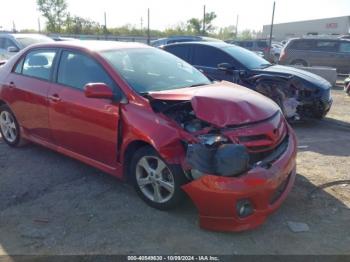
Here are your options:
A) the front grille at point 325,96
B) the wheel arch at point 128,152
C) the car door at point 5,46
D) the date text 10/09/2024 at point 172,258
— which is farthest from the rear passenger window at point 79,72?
the car door at point 5,46

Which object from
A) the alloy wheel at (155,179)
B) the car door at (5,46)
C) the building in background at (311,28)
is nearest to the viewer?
the alloy wheel at (155,179)

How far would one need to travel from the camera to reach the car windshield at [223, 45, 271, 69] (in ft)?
26.7

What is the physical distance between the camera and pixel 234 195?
10.7 ft

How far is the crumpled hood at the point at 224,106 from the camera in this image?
11.8 feet

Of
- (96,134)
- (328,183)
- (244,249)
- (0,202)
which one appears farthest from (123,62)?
(328,183)

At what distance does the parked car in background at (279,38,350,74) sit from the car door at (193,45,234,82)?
929 cm

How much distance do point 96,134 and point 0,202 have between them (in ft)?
4.09

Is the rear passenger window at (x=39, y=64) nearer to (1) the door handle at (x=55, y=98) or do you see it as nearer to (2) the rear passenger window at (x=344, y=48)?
(1) the door handle at (x=55, y=98)

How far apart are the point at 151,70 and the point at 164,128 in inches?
45.1

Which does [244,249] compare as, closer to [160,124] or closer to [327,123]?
→ [160,124]

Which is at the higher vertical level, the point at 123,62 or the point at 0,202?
the point at 123,62

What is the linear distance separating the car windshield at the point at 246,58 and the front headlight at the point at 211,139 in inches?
190

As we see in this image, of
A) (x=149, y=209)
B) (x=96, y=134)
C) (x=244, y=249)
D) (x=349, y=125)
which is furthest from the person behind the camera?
(x=349, y=125)

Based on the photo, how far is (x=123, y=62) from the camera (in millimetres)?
4422
